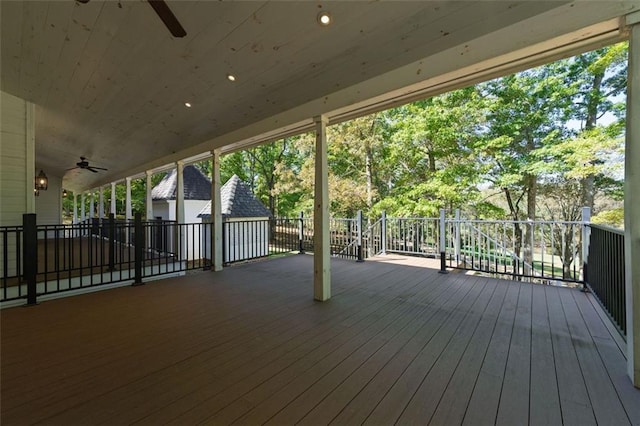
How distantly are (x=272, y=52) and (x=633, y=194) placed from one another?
10.5 ft

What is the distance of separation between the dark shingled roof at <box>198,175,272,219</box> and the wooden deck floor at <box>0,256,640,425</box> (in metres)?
7.35

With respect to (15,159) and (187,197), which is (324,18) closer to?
(15,159)

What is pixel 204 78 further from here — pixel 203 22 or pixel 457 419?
pixel 457 419

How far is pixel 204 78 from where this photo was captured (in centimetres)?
342

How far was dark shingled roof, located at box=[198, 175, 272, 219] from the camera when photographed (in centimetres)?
1105

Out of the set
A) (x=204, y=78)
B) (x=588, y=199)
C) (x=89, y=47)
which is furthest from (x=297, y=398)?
(x=588, y=199)

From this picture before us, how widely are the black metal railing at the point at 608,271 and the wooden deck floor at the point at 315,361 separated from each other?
0.70ft

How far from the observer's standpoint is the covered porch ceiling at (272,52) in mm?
2096

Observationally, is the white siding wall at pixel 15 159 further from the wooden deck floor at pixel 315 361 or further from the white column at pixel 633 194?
the white column at pixel 633 194

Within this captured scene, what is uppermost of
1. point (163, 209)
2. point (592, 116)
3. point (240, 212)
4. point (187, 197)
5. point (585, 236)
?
point (592, 116)

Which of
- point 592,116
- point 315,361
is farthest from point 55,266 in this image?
point 592,116

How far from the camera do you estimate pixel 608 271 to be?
3.00 meters

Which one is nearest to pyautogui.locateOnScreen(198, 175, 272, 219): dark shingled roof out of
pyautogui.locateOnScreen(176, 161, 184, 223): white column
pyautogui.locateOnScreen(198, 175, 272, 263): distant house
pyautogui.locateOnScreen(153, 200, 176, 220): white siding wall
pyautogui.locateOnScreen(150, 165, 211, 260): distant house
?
pyautogui.locateOnScreen(198, 175, 272, 263): distant house

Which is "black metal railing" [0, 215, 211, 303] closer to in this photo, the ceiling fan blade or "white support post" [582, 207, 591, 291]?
the ceiling fan blade
